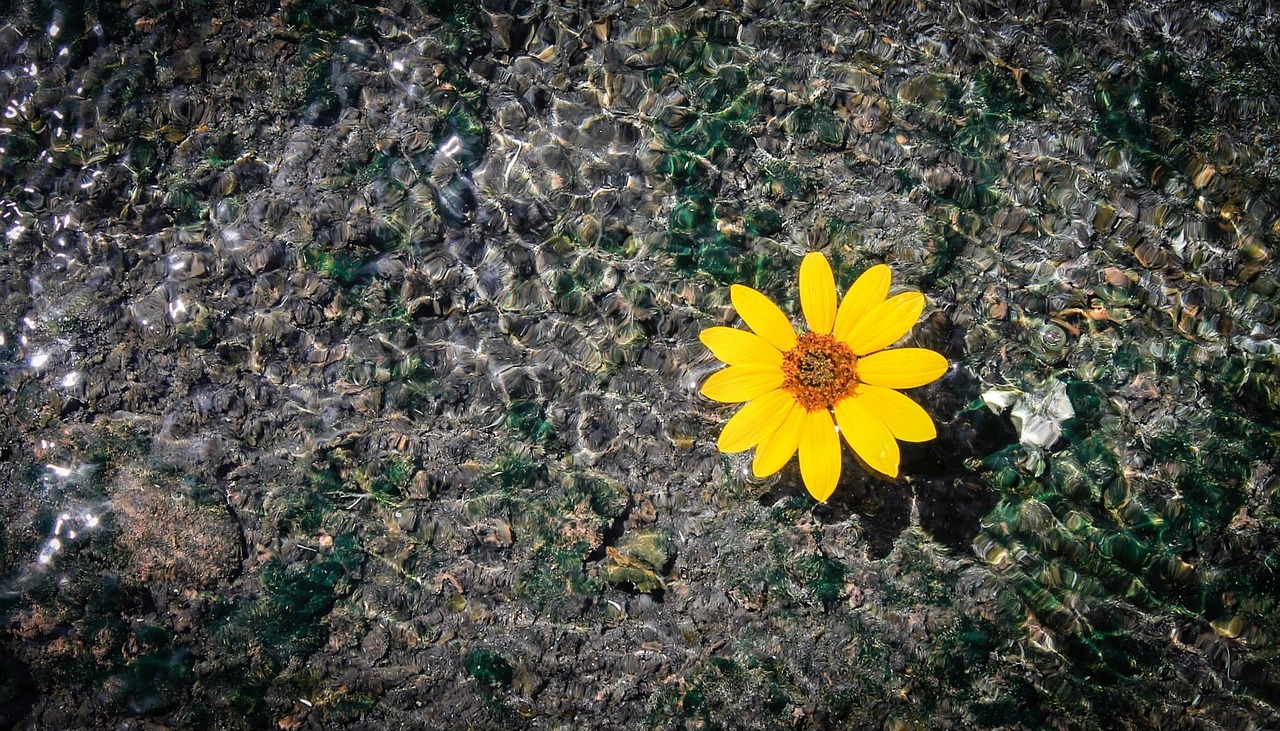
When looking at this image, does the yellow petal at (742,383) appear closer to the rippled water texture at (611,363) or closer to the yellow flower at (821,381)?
the yellow flower at (821,381)

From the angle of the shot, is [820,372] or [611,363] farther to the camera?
[611,363]

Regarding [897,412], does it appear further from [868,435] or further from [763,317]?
[763,317]

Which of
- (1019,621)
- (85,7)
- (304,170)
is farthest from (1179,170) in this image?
(85,7)

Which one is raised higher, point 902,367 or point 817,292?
point 817,292

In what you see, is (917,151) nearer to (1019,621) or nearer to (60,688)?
(1019,621)

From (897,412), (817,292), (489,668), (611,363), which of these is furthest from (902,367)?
(489,668)

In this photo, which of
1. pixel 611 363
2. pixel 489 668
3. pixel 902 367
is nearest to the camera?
pixel 902 367

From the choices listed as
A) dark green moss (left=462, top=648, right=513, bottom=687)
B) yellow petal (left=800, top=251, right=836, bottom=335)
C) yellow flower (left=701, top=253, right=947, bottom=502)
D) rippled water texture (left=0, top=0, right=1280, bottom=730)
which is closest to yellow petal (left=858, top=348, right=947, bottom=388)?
yellow flower (left=701, top=253, right=947, bottom=502)

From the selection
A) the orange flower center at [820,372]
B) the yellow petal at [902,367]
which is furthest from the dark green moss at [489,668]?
the yellow petal at [902,367]
